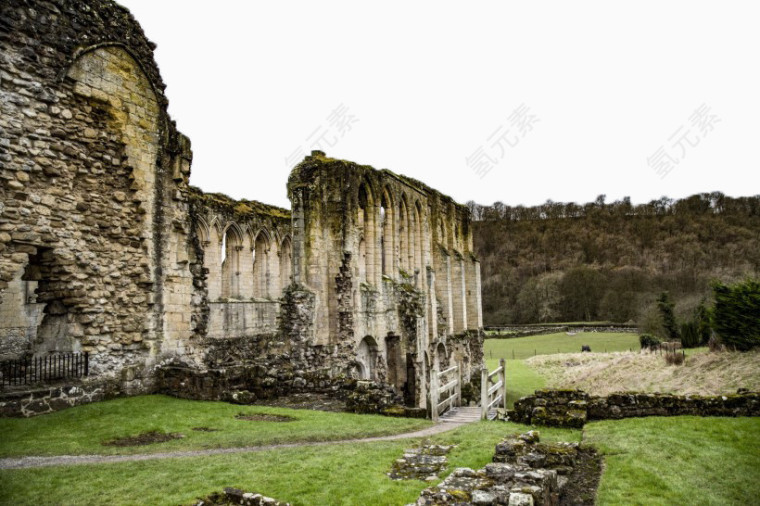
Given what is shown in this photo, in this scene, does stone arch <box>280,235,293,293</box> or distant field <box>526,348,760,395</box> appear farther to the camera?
stone arch <box>280,235,293,293</box>

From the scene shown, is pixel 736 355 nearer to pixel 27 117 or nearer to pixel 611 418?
pixel 611 418

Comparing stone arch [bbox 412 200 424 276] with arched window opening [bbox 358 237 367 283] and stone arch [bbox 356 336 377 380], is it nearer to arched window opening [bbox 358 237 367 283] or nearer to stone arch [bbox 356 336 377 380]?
arched window opening [bbox 358 237 367 283]

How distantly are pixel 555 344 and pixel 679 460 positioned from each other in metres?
37.6

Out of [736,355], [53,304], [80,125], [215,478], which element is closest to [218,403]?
[53,304]

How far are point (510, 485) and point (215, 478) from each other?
330 cm

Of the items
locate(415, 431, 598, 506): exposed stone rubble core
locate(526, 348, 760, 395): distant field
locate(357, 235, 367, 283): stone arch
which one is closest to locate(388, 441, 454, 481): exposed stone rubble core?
locate(415, 431, 598, 506): exposed stone rubble core

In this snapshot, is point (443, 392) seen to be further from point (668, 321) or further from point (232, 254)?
point (668, 321)

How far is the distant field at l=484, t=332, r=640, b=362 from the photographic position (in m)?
40.1

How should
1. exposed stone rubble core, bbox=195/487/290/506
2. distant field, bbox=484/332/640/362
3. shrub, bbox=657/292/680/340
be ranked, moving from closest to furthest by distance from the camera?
exposed stone rubble core, bbox=195/487/290/506 < shrub, bbox=657/292/680/340 < distant field, bbox=484/332/640/362

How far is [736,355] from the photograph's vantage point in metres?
18.8

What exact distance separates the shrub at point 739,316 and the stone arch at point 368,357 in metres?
13.3

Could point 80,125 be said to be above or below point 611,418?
above

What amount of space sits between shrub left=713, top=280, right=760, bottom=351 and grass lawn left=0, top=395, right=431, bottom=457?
14.4 meters

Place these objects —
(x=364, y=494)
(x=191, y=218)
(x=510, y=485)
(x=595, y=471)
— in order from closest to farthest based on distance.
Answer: (x=510, y=485), (x=364, y=494), (x=595, y=471), (x=191, y=218)
